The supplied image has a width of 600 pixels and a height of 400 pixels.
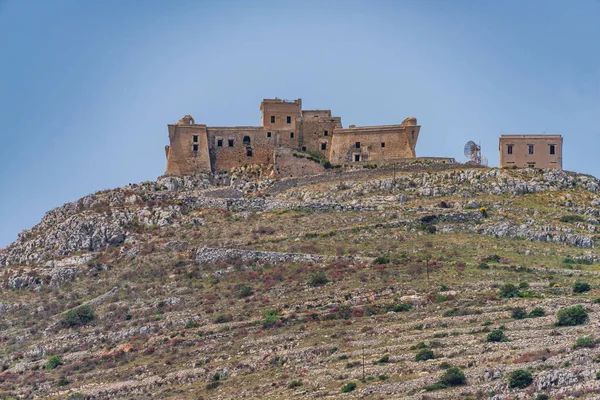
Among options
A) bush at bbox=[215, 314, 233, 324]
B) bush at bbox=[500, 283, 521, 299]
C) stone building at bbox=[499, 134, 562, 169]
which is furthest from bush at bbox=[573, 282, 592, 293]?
stone building at bbox=[499, 134, 562, 169]

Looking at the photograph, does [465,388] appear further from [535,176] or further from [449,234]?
[535,176]

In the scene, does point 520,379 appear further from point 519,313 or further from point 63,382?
point 63,382

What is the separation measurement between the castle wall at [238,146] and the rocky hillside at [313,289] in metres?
1.81

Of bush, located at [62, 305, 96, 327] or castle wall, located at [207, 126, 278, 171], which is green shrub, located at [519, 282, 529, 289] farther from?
castle wall, located at [207, 126, 278, 171]

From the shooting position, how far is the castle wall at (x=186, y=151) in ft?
332

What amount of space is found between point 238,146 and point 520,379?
178 ft

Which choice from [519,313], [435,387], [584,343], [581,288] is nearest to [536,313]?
[519,313]

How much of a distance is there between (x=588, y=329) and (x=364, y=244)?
25.3 meters

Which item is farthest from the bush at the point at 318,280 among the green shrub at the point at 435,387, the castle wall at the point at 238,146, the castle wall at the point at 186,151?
the castle wall at the point at 186,151

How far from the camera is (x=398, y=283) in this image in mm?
73750

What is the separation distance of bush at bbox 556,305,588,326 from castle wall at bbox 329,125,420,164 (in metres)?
40.1

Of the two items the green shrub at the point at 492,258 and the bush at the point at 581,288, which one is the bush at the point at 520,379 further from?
the green shrub at the point at 492,258

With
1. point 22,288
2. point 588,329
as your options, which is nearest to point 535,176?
point 588,329

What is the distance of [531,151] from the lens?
95.0 meters
